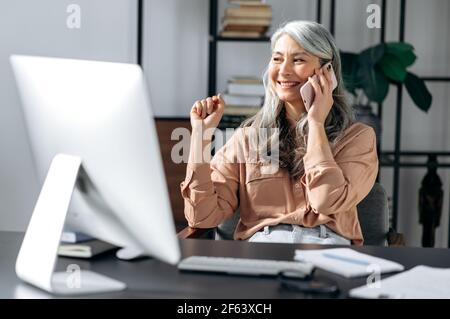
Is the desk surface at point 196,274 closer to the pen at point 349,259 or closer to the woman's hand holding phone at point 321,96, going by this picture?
the pen at point 349,259

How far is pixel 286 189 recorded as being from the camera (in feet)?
8.44

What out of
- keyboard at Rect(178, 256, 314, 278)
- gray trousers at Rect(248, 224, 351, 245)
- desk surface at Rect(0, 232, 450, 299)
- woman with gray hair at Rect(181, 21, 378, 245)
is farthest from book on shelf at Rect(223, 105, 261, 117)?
keyboard at Rect(178, 256, 314, 278)

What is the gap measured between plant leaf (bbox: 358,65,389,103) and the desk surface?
191cm

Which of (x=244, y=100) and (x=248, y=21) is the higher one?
(x=248, y=21)

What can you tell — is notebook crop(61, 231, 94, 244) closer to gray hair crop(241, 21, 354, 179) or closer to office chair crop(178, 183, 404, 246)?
office chair crop(178, 183, 404, 246)

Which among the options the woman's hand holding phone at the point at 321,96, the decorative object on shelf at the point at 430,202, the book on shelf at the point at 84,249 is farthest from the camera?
the decorative object on shelf at the point at 430,202

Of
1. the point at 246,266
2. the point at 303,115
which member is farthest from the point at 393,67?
the point at 246,266

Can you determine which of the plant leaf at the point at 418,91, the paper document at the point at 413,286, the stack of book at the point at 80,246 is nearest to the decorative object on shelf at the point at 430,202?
the plant leaf at the point at 418,91

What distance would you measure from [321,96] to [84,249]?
88 centimetres

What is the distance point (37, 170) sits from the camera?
1.96 m

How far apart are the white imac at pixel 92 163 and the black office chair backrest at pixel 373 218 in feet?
2.77

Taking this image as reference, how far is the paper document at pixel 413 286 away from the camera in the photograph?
1.66m

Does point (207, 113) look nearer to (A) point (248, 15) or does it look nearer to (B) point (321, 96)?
(B) point (321, 96)

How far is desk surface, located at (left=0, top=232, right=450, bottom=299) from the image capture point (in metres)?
1.70
